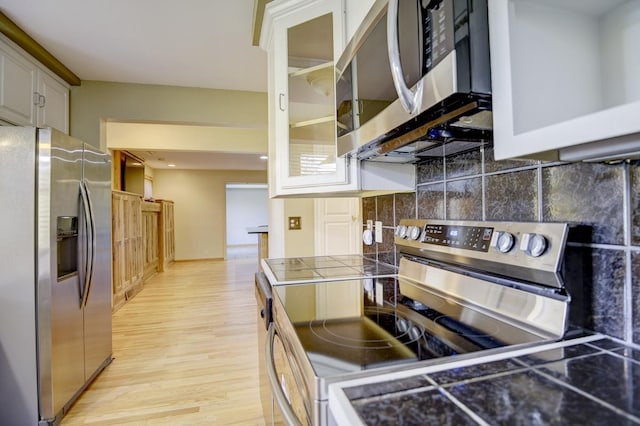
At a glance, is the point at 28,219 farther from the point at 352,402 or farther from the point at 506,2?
the point at 506,2

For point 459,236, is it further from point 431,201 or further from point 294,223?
point 294,223

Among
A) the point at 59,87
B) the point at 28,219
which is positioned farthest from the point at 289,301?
the point at 59,87

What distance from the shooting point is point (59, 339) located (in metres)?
1.78

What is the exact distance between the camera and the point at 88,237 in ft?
6.54

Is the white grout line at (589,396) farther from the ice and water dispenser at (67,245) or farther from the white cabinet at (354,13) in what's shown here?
the ice and water dispenser at (67,245)

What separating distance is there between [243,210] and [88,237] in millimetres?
9454

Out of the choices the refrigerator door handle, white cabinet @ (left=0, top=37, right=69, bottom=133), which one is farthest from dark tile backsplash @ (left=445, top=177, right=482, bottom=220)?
white cabinet @ (left=0, top=37, right=69, bottom=133)

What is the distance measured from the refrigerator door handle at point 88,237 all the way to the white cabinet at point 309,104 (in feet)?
4.01

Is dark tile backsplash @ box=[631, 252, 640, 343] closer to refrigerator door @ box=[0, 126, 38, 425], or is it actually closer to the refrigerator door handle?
refrigerator door @ box=[0, 126, 38, 425]

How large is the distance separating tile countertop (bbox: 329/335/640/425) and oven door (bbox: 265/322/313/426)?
0.17 meters

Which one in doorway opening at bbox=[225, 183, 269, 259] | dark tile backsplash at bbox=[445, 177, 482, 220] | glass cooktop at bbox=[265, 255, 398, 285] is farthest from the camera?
doorway opening at bbox=[225, 183, 269, 259]

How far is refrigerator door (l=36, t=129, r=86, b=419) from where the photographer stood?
5.49 ft

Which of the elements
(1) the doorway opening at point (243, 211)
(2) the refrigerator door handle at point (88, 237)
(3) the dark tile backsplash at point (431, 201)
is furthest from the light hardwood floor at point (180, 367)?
(1) the doorway opening at point (243, 211)

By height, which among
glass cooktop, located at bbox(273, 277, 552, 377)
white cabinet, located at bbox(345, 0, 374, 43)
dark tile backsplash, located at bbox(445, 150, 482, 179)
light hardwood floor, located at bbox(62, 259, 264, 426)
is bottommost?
light hardwood floor, located at bbox(62, 259, 264, 426)
